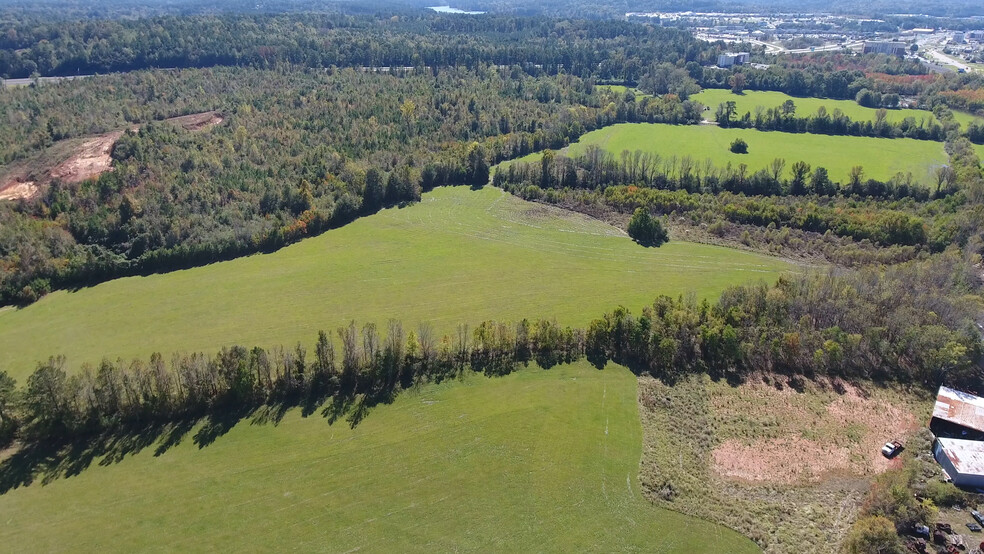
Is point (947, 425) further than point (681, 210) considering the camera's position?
No

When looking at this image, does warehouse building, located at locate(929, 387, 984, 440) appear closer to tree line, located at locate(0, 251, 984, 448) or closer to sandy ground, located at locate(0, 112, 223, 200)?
tree line, located at locate(0, 251, 984, 448)

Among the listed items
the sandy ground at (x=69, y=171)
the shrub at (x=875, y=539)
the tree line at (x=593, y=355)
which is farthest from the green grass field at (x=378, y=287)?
the shrub at (x=875, y=539)

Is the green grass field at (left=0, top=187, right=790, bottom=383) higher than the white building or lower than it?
higher

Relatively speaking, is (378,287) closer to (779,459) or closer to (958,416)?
(779,459)

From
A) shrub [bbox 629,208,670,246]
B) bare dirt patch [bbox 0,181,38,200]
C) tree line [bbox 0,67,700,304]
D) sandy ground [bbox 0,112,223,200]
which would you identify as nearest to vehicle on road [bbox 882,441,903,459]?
shrub [bbox 629,208,670,246]

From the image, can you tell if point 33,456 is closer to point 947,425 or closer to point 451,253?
point 451,253

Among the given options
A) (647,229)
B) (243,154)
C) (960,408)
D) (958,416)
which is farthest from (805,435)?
(243,154)

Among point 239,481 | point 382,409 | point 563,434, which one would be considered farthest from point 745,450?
point 239,481
